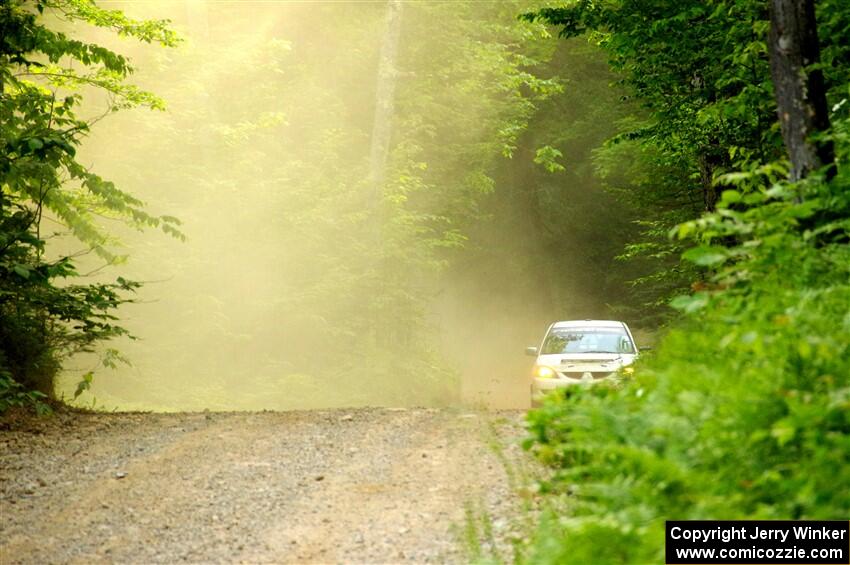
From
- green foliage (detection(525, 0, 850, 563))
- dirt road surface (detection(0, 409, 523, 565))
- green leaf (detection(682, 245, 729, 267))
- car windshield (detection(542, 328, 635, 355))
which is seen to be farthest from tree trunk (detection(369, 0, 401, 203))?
green leaf (detection(682, 245, 729, 267))

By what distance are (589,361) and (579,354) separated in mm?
382

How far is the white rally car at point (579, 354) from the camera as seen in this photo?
14844mm

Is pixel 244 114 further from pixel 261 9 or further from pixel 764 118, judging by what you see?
pixel 764 118

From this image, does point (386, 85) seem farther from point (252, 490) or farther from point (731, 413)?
point (731, 413)

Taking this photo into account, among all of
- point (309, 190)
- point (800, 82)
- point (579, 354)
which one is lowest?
point (579, 354)

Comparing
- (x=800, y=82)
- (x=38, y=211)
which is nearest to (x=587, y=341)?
(x=800, y=82)

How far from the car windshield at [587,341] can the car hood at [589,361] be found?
0.51m

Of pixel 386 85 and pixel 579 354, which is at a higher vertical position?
pixel 386 85

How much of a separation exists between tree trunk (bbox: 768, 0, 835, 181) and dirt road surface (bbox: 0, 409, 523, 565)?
4.17 m

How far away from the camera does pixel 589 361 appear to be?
49.4 ft

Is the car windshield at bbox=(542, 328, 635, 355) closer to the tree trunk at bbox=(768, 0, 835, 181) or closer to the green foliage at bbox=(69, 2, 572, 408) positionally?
the tree trunk at bbox=(768, 0, 835, 181)

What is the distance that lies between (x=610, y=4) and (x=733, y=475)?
10651 millimetres

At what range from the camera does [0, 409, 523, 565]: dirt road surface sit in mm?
6625

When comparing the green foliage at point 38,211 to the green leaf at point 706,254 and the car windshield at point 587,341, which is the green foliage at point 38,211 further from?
the car windshield at point 587,341
